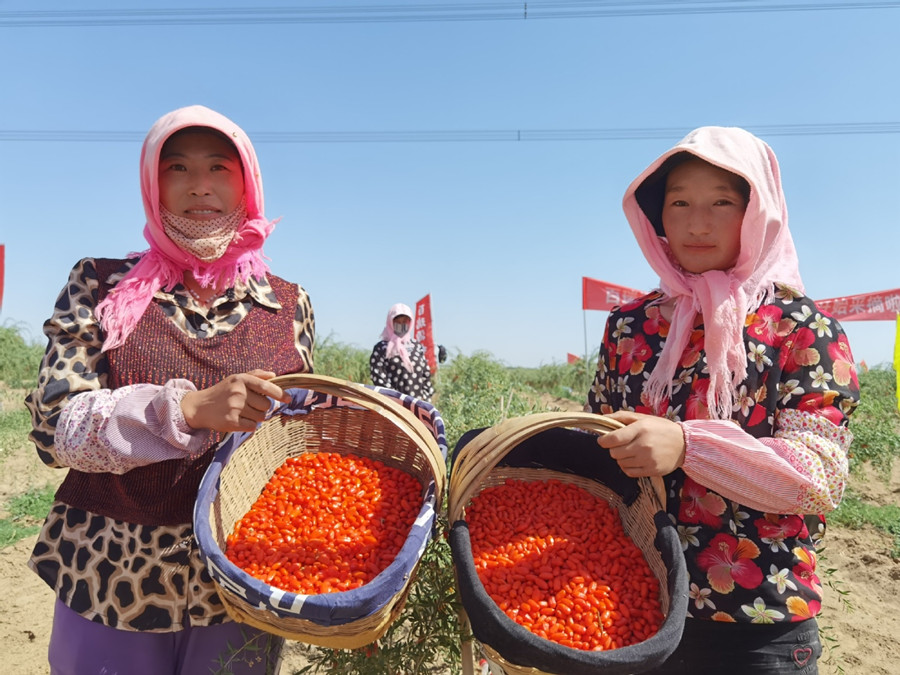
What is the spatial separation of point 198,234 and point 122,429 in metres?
0.63

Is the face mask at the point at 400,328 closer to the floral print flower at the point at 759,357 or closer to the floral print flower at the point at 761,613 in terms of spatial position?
the floral print flower at the point at 759,357

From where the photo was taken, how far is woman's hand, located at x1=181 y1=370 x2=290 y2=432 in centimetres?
150

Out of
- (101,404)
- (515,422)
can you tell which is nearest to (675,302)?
(515,422)

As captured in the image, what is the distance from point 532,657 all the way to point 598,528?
52 centimetres

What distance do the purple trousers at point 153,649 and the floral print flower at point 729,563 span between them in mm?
1226

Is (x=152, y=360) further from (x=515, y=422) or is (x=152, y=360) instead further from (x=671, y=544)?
(x=671, y=544)

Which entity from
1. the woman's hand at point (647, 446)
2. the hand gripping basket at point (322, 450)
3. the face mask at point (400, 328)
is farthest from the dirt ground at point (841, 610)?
the face mask at point (400, 328)

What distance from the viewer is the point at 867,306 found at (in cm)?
1441

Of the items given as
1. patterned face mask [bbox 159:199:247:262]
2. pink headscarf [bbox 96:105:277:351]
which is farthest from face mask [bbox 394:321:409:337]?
patterned face mask [bbox 159:199:247:262]

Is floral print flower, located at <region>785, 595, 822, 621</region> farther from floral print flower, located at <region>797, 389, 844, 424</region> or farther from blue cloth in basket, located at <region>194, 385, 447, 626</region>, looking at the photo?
blue cloth in basket, located at <region>194, 385, 447, 626</region>

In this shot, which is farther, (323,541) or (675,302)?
(675,302)

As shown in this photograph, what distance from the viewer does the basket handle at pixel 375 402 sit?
1.57m

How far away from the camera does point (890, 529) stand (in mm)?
5430

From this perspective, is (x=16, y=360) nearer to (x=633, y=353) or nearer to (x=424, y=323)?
(x=424, y=323)
